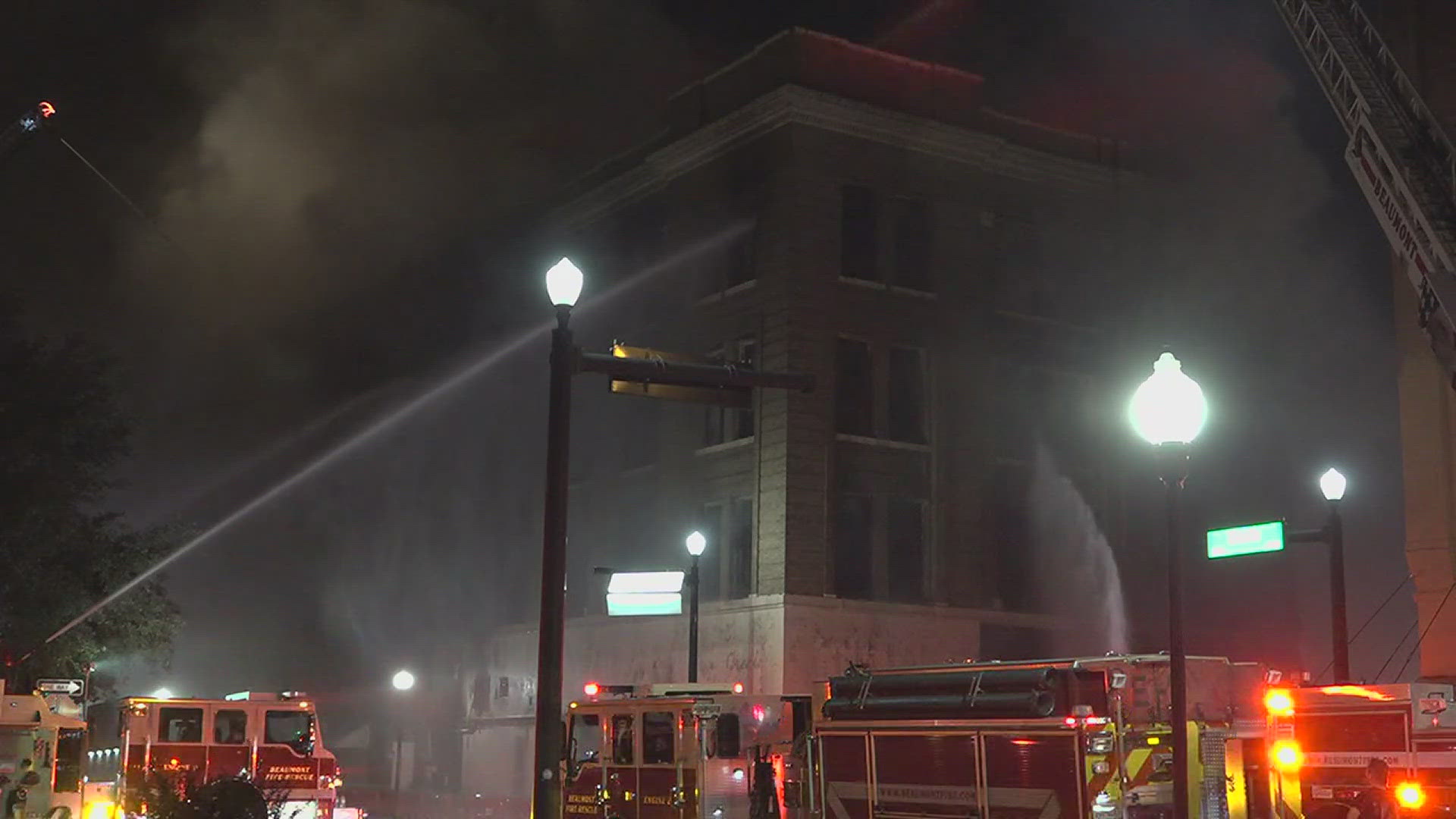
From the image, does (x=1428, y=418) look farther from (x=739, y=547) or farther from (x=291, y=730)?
(x=291, y=730)

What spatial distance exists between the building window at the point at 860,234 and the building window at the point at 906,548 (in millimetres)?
4877

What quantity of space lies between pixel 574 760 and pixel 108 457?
12466 mm

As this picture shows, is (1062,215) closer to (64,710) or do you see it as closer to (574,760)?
(574,760)

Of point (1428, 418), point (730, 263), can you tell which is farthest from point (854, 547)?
point (1428, 418)

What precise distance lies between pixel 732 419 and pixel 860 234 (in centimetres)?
476

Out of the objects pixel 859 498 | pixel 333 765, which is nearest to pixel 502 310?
pixel 859 498

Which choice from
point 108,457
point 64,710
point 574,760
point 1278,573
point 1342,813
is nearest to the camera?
point 1342,813

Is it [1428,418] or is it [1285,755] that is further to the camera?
[1428,418]

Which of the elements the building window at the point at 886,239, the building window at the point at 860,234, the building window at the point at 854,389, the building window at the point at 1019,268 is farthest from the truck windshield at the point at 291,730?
the building window at the point at 1019,268

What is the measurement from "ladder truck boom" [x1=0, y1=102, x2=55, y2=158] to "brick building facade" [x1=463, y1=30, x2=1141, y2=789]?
1287cm

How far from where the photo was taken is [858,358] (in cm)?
3253

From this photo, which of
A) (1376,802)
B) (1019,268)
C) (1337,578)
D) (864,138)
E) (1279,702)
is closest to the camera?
(1376,802)

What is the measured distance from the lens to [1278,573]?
35.2m

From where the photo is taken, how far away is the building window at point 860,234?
32625 mm
